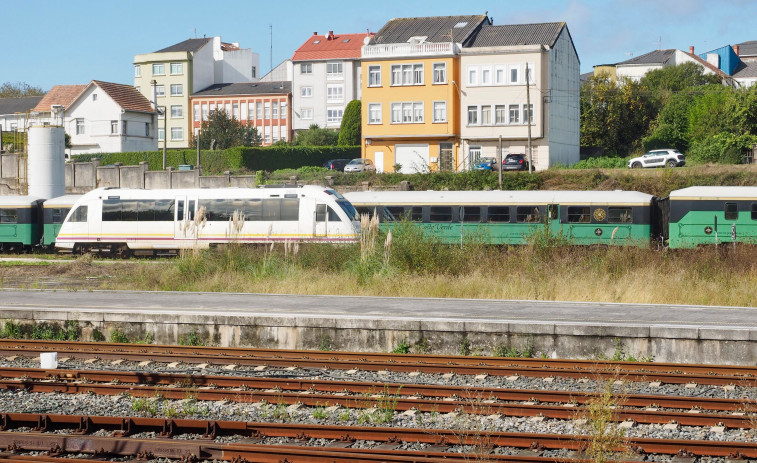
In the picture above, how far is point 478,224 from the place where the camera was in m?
35.1

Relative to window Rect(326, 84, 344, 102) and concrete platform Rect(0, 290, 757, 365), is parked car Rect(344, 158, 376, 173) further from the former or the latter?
concrete platform Rect(0, 290, 757, 365)

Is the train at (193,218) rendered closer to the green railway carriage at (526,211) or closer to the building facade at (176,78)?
the green railway carriage at (526,211)

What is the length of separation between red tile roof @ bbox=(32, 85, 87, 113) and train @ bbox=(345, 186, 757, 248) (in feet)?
207

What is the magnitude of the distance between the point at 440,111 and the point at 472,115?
7.56ft

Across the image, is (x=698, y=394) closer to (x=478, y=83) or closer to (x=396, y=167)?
(x=396, y=167)

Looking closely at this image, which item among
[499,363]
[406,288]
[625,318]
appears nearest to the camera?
[499,363]

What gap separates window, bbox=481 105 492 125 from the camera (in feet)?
206

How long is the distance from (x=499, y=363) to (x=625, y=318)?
346cm

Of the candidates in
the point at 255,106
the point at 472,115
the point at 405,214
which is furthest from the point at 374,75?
the point at 405,214

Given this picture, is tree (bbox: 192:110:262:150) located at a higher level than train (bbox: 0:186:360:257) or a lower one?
higher

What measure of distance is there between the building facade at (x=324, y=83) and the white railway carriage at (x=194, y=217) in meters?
58.3

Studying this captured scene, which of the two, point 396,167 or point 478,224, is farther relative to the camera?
point 396,167

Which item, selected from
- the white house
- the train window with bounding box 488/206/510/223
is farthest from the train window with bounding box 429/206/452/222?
the white house

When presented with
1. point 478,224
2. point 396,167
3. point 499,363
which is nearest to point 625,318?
point 499,363
